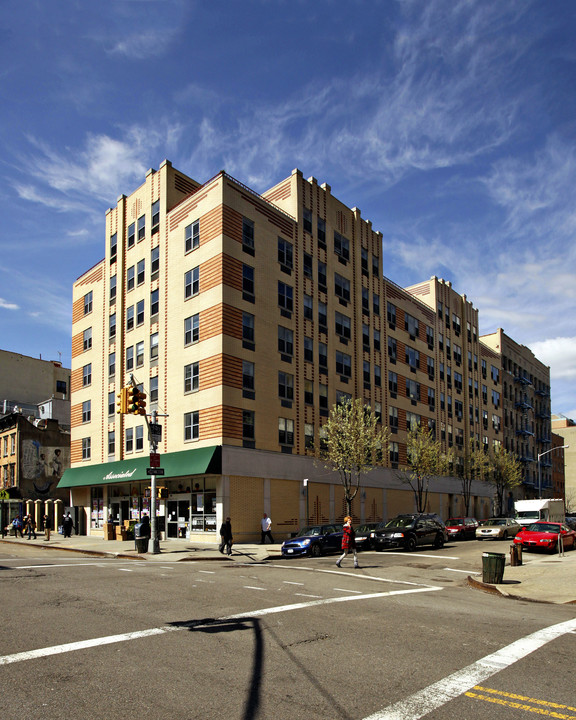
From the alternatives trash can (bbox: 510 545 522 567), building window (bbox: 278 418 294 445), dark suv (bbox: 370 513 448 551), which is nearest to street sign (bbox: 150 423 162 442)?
building window (bbox: 278 418 294 445)

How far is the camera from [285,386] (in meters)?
37.5

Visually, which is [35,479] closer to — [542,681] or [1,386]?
[1,386]

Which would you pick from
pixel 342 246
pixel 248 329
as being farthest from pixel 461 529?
pixel 342 246

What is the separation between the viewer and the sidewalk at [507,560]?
15773 millimetres

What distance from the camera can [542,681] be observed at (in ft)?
23.7

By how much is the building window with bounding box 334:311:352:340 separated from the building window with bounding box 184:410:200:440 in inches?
519

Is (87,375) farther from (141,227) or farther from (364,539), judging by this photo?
(364,539)

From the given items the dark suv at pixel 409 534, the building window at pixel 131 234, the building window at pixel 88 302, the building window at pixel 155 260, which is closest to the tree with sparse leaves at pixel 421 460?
the dark suv at pixel 409 534

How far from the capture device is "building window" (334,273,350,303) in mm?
44000

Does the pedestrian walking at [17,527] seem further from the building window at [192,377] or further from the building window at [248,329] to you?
the building window at [248,329]

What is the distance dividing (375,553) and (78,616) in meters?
19.6

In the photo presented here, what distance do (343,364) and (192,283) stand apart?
1271 cm

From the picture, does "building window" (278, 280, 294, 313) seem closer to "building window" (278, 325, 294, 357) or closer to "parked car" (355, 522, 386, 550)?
"building window" (278, 325, 294, 357)

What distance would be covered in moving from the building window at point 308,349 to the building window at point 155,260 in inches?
410
